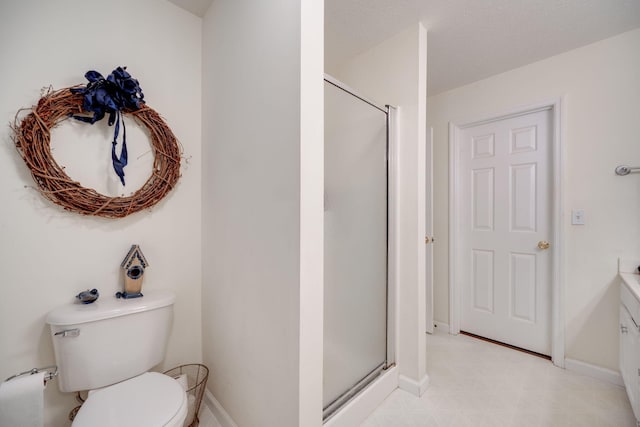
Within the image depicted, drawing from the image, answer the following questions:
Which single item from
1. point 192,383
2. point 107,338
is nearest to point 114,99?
point 107,338

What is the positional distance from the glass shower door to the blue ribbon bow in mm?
989

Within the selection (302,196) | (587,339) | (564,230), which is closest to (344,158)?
(302,196)

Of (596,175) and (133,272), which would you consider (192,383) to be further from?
(596,175)

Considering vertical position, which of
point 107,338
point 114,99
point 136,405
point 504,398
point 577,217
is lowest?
point 504,398

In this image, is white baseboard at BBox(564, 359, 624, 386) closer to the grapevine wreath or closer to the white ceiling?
the white ceiling

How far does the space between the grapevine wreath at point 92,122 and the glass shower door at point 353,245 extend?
0.96m

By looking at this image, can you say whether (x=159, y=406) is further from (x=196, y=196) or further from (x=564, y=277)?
(x=564, y=277)

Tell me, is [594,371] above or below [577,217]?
below

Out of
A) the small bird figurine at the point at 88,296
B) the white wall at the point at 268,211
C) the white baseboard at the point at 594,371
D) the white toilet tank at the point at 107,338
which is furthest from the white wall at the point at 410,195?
the small bird figurine at the point at 88,296

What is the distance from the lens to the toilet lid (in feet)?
3.03

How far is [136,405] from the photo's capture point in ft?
3.29

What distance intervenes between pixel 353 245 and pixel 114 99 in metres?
1.43

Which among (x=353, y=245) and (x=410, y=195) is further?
(x=410, y=195)

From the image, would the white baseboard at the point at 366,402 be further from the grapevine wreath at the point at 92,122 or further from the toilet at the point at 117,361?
the grapevine wreath at the point at 92,122
